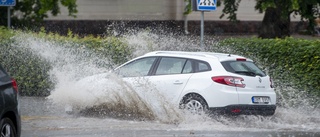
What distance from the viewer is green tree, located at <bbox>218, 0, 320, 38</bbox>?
23348 mm

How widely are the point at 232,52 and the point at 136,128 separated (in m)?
5.98

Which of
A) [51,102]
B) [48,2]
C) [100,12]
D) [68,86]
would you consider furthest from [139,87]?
[100,12]

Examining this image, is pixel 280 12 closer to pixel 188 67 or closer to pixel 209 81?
pixel 188 67

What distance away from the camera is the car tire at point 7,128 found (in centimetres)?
977

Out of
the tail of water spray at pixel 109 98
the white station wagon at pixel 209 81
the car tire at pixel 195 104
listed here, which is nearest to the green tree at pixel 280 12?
the tail of water spray at pixel 109 98

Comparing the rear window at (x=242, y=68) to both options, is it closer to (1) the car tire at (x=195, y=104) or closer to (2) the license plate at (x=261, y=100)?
(2) the license plate at (x=261, y=100)

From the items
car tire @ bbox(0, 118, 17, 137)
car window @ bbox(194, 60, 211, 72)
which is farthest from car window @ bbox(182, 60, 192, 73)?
car tire @ bbox(0, 118, 17, 137)

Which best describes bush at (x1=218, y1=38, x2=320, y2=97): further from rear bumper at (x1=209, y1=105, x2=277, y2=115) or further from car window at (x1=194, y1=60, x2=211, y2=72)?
car window at (x1=194, y1=60, x2=211, y2=72)

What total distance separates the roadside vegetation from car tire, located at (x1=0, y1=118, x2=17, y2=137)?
28.3 ft

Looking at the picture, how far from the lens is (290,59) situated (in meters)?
17.7

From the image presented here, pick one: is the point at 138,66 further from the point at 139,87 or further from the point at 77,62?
the point at 77,62

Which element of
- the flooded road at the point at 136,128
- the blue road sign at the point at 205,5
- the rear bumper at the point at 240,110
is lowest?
the flooded road at the point at 136,128

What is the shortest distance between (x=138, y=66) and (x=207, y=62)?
1.54 m

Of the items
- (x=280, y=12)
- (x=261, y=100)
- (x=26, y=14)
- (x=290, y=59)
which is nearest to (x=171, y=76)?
(x=261, y=100)
